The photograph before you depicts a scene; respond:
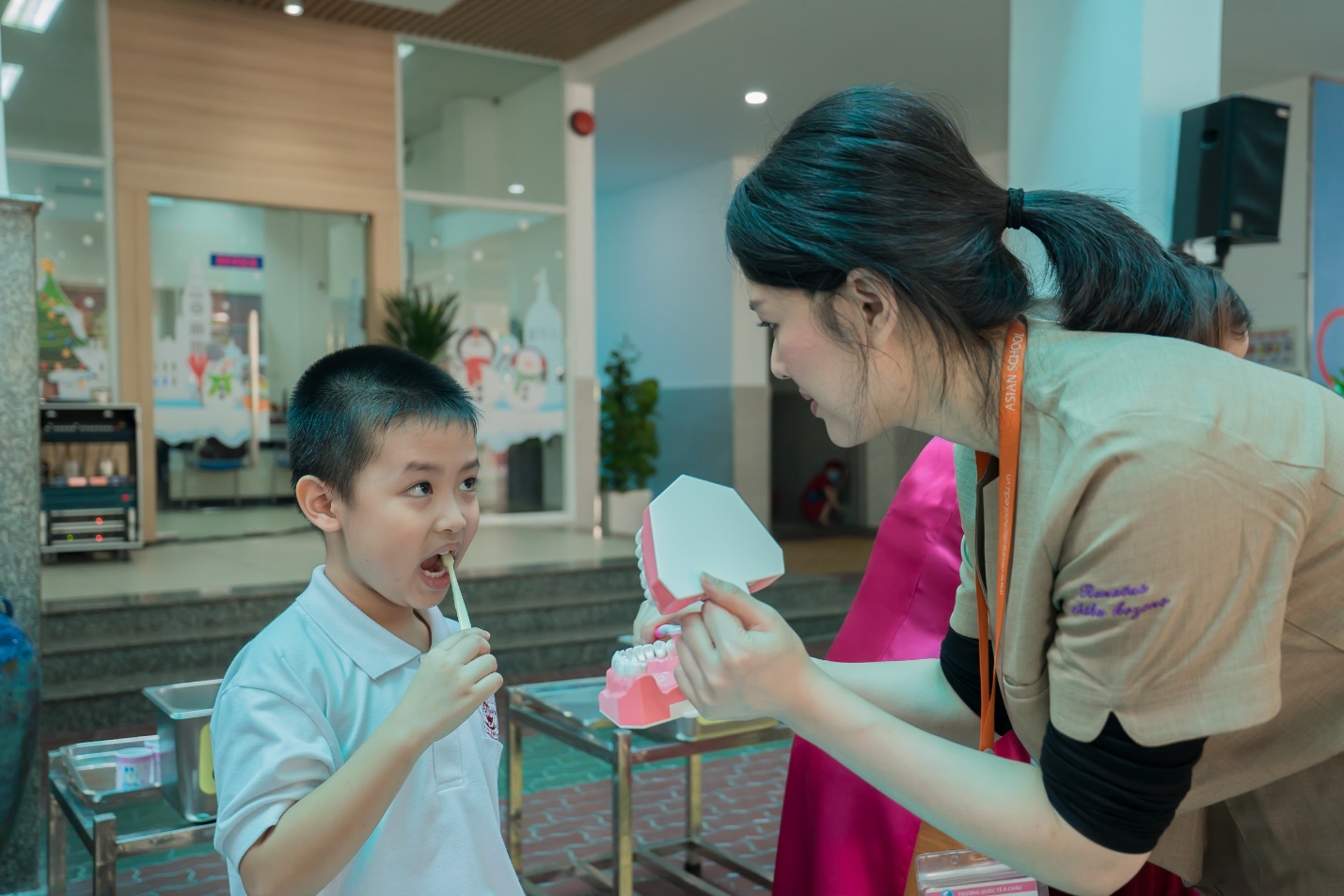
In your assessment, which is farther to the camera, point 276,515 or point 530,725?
point 276,515

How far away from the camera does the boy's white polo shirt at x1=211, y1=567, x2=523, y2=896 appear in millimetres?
1140

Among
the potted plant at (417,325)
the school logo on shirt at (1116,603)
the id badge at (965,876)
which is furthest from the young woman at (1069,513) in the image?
the potted plant at (417,325)

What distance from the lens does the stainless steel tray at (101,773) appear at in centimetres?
193

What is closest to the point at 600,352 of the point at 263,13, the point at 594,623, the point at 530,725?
the point at 263,13

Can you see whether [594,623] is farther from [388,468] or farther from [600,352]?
[600,352]

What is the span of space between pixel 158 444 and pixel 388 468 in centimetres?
644

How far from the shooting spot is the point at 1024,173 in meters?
4.61

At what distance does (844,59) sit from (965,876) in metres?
6.85

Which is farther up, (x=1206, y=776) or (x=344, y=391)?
(x=344, y=391)

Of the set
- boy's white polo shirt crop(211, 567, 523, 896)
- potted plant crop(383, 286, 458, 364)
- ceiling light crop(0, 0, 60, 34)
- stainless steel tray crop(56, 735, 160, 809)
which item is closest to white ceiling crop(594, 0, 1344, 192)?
potted plant crop(383, 286, 458, 364)

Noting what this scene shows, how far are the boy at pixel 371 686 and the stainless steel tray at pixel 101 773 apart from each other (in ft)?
2.48

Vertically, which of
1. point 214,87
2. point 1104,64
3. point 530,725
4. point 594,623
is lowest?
point 594,623

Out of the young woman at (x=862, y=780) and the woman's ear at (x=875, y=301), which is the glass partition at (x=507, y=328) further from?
the woman's ear at (x=875, y=301)

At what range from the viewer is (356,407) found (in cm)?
133
